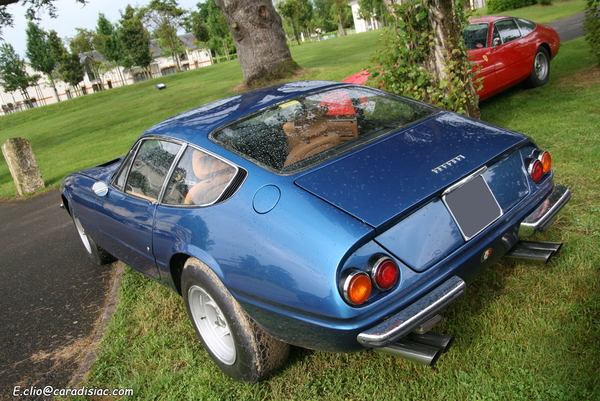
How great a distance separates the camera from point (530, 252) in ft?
9.23

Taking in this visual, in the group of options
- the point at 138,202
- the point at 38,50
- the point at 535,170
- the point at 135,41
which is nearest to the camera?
the point at 535,170

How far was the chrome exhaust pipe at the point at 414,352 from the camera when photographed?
7.00 feet

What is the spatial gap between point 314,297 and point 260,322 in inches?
18.8

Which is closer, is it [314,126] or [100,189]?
[314,126]

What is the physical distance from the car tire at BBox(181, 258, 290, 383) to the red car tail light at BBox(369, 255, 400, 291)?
78 cm

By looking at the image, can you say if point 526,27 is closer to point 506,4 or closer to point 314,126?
point 314,126

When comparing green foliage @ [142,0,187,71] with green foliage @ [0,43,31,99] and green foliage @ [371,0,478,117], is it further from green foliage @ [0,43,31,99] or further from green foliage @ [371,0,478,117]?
green foliage @ [371,0,478,117]

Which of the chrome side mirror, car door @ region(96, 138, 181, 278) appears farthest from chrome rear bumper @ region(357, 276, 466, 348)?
the chrome side mirror

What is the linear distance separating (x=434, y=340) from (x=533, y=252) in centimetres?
100

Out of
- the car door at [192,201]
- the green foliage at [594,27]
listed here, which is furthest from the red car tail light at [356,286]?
the green foliage at [594,27]

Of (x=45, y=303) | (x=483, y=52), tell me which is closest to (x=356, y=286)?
(x=45, y=303)

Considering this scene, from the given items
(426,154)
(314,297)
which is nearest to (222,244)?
(314,297)

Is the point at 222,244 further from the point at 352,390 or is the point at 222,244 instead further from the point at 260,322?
the point at 352,390

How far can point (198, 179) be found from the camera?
9.61ft
